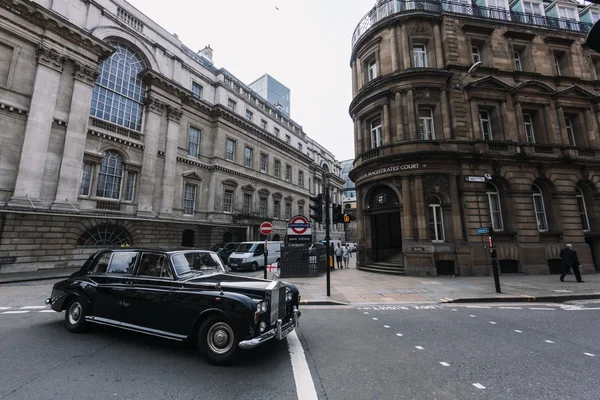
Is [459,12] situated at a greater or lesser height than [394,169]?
greater

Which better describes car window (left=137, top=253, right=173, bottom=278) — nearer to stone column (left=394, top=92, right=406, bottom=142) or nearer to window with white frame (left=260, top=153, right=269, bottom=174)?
stone column (left=394, top=92, right=406, bottom=142)

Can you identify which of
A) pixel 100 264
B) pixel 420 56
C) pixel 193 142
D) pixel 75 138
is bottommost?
pixel 100 264

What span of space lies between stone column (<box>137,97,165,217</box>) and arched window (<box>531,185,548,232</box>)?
26.4 meters

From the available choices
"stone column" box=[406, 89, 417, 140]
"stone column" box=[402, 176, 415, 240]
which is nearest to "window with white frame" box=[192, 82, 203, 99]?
"stone column" box=[406, 89, 417, 140]

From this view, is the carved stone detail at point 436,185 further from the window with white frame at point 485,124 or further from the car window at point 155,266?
the car window at point 155,266

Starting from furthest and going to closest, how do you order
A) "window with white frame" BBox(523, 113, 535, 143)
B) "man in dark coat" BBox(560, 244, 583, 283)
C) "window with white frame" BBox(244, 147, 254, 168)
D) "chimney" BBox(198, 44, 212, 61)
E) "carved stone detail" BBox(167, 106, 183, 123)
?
"chimney" BBox(198, 44, 212, 61) < "window with white frame" BBox(244, 147, 254, 168) < "carved stone detail" BBox(167, 106, 183, 123) < "window with white frame" BBox(523, 113, 535, 143) < "man in dark coat" BBox(560, 244, 583, 283)

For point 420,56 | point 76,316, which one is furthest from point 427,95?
point 76,316

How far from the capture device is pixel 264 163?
33.2 metres

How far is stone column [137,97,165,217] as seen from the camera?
A: 784 inches

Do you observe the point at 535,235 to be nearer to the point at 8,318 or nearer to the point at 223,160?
the point at 8,318

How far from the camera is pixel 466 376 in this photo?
3.57m

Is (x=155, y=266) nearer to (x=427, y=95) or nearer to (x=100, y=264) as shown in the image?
(x=100, y=264)

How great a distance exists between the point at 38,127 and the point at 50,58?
445 centimetres

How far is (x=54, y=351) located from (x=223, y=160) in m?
23.6
